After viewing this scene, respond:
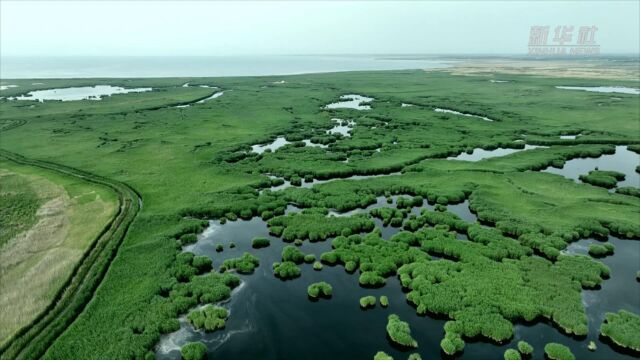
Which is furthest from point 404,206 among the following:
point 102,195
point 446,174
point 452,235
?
point 102,195

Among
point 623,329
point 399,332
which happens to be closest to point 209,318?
point 399,332

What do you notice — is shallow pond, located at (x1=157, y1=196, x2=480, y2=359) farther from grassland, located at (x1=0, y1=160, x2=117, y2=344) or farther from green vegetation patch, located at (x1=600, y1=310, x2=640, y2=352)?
grassland, located at (x1=0, y1=160, x2=117, y2=344)

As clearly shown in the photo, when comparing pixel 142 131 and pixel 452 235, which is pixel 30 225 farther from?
pixel 142 131

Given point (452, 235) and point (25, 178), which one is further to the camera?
point (25, 178)

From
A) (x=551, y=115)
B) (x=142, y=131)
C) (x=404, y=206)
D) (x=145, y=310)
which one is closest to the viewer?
(x=145, y=310)

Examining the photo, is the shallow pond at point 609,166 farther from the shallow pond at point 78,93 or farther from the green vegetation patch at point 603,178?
the shallow pond at point 78,93

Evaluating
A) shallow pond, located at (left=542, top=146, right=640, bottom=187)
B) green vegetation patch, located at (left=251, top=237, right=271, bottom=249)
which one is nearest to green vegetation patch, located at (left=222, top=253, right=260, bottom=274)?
green vegetation patch, located at (left=251, top=237, right=271, bottom=249)

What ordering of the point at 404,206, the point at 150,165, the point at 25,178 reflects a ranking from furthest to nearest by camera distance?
the point at 150,165 → the point at 25,178 → the point at 404,206
